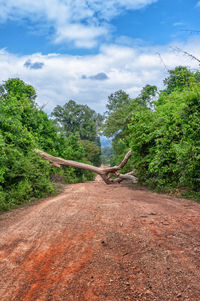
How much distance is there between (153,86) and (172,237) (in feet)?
80.6

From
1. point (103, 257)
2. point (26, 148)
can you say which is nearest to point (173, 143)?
point (26, 148)

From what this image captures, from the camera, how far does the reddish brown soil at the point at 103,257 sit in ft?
7.15

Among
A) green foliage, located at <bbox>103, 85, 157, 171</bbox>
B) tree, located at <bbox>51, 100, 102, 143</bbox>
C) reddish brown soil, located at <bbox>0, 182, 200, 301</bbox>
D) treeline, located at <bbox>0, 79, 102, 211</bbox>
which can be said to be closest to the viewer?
reddish brown soil, located at <bbox>0, 182, 200, 301</bbox>

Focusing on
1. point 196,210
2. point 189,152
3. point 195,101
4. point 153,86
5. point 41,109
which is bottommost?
point 196,210

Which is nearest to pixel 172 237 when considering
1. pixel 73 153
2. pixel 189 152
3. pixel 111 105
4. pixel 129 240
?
pixel 129 240

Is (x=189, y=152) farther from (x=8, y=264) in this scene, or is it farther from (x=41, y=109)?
(x=41, y=109)

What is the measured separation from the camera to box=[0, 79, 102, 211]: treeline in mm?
7390

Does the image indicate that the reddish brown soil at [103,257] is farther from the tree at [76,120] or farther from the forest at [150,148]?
the tree at [76,120]

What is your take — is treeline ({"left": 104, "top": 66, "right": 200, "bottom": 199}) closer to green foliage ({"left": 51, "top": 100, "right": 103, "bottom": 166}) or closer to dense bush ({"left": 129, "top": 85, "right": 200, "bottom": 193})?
dense bush ({"left": 129, "top": 85, "right": 200, "bottom": 193})

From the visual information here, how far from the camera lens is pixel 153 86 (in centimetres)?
2594

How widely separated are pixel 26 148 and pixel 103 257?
23.4ft

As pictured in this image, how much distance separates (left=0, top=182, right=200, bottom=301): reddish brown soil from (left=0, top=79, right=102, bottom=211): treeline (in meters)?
2.84

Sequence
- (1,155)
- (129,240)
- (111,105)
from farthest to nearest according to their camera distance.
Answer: (111,105)
(1,155)
(129,240)

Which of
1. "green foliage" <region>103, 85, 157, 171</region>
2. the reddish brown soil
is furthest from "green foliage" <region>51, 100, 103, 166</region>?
Result: the reddish brown soil
